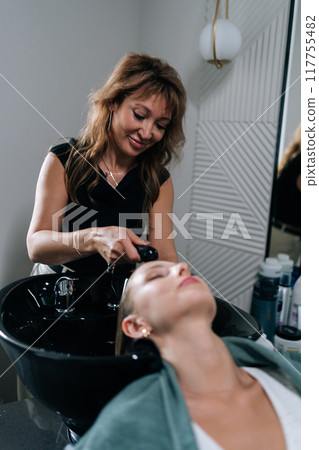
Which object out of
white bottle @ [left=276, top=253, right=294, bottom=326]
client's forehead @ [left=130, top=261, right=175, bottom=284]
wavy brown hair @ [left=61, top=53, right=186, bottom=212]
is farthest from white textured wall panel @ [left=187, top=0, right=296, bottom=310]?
client's forehead @ [left=130, top=261, right=175, bottom=284]

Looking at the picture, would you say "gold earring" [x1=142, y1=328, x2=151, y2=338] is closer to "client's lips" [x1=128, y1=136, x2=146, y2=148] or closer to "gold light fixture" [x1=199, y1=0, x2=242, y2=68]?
"client's lips" [x1=128, y1=136, x2=146, y2=148]

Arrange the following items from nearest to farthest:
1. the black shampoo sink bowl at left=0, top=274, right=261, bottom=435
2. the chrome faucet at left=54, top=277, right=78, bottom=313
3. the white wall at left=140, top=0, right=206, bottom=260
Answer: the black shampoo sink bowl at left=0, top=274, right=261, bottom=435, the chrome faucet at left=54, top=277, right=78, bottom=313, the white wall at left=140, top=0, right=206, bottom=260

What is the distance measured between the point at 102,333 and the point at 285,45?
4.66ft

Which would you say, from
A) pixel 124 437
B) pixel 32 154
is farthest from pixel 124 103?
pixel 124 437

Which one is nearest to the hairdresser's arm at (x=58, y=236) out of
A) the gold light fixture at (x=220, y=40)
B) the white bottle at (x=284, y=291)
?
the gold light fixture at (x=220, y=40)

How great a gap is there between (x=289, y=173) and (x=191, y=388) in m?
1.37

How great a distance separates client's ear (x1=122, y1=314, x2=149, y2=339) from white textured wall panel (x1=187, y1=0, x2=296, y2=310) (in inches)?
50.8

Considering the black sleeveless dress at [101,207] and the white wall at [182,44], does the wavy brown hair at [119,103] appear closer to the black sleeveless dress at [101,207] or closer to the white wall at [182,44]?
the black sleeveless dress at [101,207]

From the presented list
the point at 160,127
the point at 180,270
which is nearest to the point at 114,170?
the point at 160,127

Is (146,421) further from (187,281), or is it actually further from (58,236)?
(58,236)

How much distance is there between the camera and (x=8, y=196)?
66.7 inches

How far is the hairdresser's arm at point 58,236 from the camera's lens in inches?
37.8

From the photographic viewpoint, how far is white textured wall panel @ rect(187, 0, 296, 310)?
1802mm

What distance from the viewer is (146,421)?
0.55m
